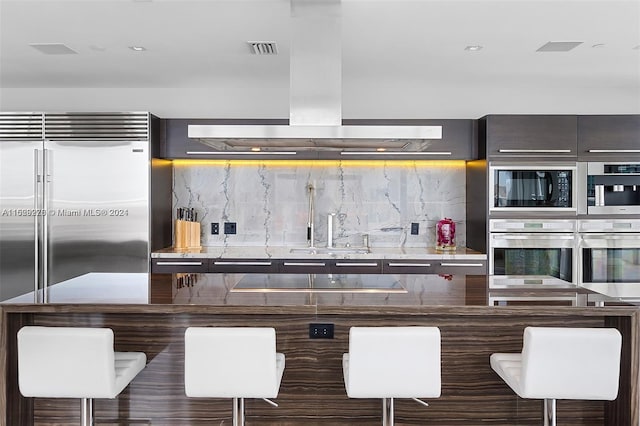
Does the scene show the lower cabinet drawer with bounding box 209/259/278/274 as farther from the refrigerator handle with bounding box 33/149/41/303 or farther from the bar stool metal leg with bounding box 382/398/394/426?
the bar stool metal leg with bounding box 382/398/394/426

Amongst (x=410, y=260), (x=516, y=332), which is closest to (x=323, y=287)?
(x=516, y=332)

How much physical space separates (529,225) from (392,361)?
2.74 metres

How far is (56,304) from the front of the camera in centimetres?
246

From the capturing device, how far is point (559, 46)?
3.77m

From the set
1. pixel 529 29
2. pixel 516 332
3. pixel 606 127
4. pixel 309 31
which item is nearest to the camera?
pixel 516 332

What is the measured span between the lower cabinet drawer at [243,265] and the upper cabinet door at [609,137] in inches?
110

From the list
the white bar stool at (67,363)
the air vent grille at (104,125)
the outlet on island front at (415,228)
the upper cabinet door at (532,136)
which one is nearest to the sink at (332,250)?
the outlet on island front at (415,228)

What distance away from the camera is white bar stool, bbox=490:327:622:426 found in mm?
2230

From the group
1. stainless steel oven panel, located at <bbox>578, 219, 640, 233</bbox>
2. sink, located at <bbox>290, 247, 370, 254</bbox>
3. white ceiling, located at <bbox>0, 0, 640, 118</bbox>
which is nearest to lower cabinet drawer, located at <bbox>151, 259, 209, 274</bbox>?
sink, located at <bbox>290, 247, 370, 254</bbox>

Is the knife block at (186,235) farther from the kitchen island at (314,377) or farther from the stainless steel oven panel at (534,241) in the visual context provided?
the stainless steel oven panel at (534,241)

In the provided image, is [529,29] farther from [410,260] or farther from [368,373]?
[368,373]

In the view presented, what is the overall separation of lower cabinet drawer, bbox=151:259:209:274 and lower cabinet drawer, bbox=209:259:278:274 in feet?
0.25

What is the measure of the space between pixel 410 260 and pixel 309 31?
2.30 metres

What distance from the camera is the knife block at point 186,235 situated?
16.2 feet
